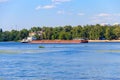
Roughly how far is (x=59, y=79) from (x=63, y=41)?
16773 cm

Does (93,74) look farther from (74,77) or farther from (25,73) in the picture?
(25,73)

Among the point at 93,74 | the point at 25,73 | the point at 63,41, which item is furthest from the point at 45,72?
the point at 63,41

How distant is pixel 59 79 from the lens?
104 feet

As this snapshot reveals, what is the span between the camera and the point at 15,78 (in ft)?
107

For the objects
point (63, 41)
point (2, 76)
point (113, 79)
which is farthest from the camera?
point (63, 41)

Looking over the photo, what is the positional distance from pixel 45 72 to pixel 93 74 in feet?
15.3

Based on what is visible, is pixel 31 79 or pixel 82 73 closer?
pixel 31 79

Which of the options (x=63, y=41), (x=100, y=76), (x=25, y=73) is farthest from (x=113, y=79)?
(x=63, y=41)

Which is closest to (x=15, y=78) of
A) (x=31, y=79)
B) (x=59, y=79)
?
(x=31, y=79)

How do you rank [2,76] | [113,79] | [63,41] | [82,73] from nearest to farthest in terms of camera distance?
1. [113,79]
2. [2,76]
3. [82,73]
4. [63,41]

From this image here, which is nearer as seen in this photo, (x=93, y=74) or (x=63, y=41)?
(x=93, y=74)

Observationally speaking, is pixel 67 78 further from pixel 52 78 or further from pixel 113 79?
pixel 113 79

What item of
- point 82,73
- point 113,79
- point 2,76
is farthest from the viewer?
point 82,73

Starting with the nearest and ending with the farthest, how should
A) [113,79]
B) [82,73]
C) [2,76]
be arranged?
[113,79] → [2,76] → [82,73]
